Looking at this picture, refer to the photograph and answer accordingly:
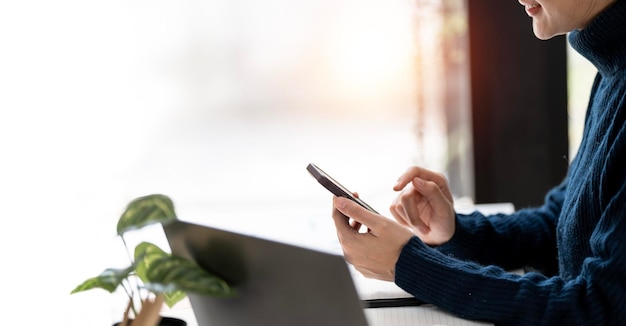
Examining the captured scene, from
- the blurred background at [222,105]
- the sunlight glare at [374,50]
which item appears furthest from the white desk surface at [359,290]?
the sunlight glare at [374,50]

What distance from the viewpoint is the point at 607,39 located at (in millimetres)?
1291

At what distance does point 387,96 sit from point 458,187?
264 mm

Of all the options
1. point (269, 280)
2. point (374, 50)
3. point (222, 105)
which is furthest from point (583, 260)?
point (222, 105)

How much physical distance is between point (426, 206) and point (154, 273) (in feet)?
2.27

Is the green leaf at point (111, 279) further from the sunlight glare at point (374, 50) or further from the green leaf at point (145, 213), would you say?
the sunlight glare at point (374, 50)

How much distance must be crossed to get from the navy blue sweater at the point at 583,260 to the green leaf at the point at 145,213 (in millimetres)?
353

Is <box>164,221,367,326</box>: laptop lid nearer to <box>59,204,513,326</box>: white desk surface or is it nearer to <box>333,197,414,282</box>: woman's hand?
<box>59,204,513,326</box>: white desk surface

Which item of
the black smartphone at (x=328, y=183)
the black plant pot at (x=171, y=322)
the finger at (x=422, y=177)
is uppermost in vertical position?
the black smartphone at (x=328, y=183)

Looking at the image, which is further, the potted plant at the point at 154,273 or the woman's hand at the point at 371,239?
the woman's hand at the point at 371,239

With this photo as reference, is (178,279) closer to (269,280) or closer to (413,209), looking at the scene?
(269,280)

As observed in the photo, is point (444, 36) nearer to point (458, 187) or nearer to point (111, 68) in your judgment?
point (458, 187)

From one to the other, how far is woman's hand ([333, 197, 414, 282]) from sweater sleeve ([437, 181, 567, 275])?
0.95 ft

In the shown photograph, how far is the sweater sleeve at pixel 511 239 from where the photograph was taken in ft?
4.96

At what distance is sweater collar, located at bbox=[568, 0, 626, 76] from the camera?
1.27 metres
